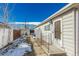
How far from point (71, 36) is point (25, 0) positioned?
2.07 m

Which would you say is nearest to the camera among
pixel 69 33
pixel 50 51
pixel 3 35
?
pixel 69 33

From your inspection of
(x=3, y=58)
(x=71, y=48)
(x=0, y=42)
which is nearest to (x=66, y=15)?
(x=71, y=48)

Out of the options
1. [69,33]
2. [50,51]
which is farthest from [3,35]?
[69,33]

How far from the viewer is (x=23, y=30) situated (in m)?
26.6

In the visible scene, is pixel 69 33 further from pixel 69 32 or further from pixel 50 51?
pixel 50 51

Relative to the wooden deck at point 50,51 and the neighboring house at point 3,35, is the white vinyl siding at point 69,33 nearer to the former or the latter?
the wooden deck at point 50,51

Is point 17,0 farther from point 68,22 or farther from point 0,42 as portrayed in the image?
point 0,42

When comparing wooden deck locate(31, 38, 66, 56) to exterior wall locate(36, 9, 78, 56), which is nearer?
exterior wall locate(36, 9, 78, 56)

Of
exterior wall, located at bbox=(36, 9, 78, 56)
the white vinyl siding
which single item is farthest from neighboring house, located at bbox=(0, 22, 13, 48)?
the white vinyl siding

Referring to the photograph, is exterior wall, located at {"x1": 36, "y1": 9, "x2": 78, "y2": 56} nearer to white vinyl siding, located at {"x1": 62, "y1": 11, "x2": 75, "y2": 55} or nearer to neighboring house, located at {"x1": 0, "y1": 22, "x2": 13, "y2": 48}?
white vinyl siding, located at {"x1": 62, "y1": 11, "x2": 75, "y2": 55}

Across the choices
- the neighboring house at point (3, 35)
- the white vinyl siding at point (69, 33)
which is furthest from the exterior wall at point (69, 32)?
the neighboring house at point (3, 35)

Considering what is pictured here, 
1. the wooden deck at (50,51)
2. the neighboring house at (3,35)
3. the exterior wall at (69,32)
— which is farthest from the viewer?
the neighboring house at (3,35)

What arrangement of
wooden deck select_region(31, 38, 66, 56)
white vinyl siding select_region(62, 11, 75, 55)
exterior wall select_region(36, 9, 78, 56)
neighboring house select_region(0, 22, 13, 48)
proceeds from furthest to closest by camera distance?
neighboring house select_region(0, 22, 13, 48), wooden deck select_region(31, 38, 66, 56), white vinyl siding select_region(62, 11, 75, 55), exterior wall select_region(36, 9, 78, 56)

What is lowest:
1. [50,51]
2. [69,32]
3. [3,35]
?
[50,51]
